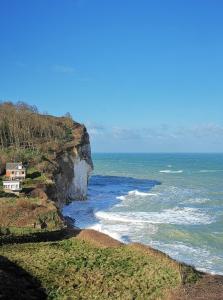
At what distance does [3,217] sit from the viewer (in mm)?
36125

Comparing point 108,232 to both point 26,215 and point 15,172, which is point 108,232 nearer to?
point 26,215

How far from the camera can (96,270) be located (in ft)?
80.7

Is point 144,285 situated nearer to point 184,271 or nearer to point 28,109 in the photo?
point 184,271

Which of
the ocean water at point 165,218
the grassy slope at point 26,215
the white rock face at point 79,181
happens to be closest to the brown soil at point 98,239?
the grassy slope at point 26,215

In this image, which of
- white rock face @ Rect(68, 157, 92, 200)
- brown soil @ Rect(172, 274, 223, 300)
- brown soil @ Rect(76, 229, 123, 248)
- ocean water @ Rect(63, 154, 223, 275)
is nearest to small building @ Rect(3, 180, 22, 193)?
ocean water @ Rect(63, 154, 223, 275)

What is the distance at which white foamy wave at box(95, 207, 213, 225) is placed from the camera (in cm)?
5012

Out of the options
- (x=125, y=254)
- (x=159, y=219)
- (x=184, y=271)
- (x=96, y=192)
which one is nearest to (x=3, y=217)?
(x=125, y=254)

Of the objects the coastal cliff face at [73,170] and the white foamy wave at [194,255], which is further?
the coastal cliff face at [73,170]

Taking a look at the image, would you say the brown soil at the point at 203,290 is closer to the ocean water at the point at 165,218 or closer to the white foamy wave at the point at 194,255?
the white foamy wave at the point at 194,255

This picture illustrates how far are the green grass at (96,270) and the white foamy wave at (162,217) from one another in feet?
70.5

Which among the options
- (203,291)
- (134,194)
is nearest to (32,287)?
(203,291)

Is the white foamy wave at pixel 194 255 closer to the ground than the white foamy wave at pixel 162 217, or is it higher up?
closer to the ground

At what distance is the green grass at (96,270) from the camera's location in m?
22.0

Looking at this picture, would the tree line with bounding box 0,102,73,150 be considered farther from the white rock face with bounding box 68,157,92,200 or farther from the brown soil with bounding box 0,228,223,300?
the brown soil with bounding box 0,228,223,300
